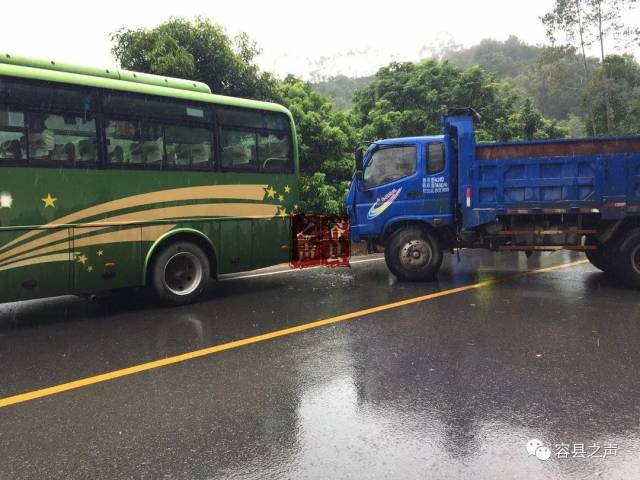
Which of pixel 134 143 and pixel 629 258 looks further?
pixel 629 258

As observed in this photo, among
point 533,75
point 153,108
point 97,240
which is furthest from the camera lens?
point 533,75

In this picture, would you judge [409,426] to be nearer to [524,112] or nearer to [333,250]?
[333,250]

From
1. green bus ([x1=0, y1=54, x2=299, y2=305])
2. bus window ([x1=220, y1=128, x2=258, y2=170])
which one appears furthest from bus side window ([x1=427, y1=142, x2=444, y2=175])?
bus window ([x1=220, y1=128, x2=258, y2=170])

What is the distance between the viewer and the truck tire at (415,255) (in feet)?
28.7

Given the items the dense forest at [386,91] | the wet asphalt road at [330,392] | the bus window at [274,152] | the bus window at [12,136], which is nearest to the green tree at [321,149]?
the dense forest at [386,91]

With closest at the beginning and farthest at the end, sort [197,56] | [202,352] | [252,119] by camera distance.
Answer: [202,352]
[252,119]
[197,56]

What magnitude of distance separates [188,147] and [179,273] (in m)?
1.81

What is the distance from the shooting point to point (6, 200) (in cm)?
590

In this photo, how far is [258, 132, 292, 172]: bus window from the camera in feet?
27.5

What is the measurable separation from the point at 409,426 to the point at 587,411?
1.26 meters

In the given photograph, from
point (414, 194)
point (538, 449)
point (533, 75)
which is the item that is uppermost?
point (533, 75)

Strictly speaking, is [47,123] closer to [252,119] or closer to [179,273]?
[179,273]

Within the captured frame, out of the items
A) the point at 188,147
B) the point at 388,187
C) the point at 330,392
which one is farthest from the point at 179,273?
the point at 330,392

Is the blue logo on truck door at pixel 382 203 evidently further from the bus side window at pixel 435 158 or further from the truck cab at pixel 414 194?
the bus side window at pixel 435 158
